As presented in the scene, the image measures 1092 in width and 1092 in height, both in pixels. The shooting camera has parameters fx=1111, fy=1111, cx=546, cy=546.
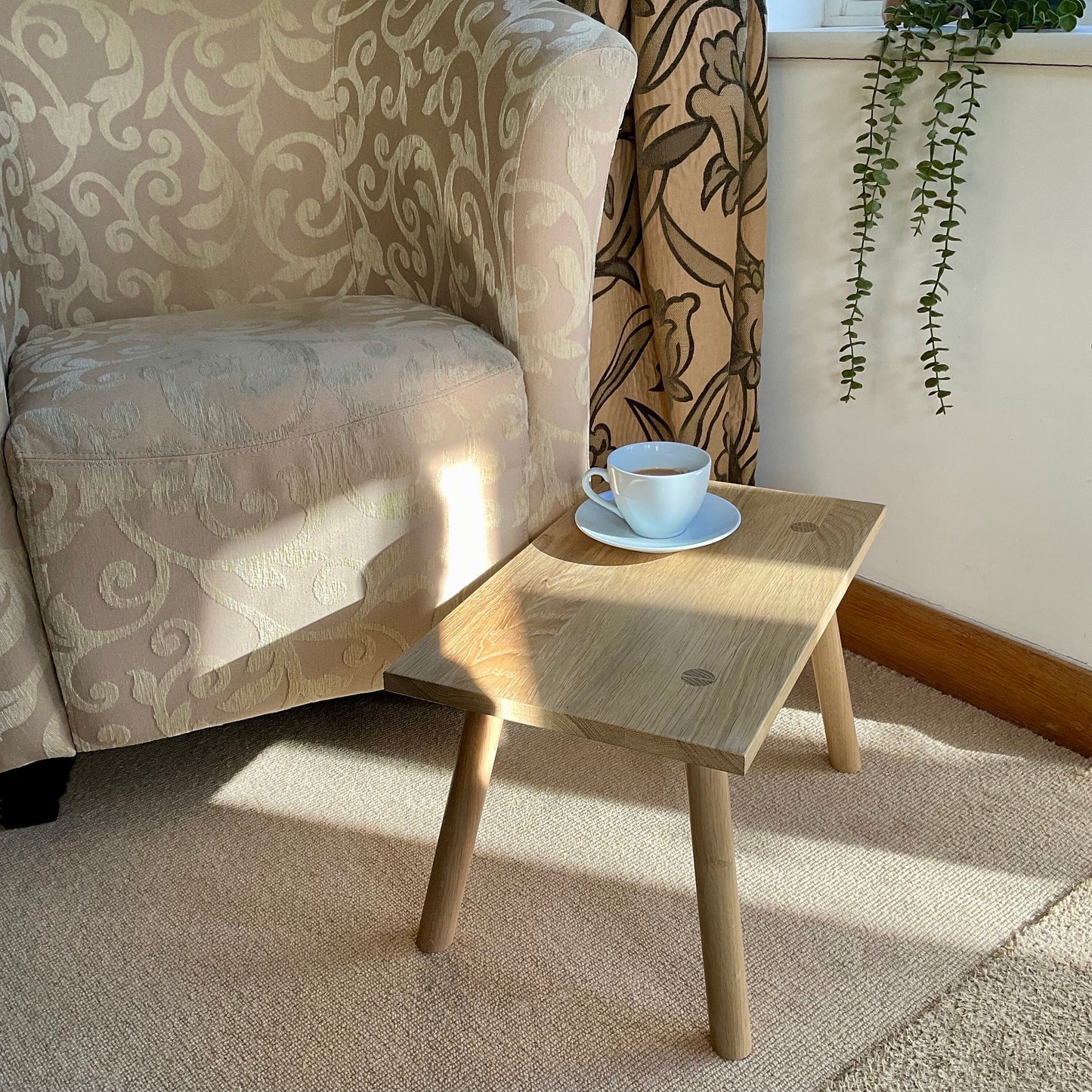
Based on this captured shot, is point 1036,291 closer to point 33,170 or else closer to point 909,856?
point 909,856

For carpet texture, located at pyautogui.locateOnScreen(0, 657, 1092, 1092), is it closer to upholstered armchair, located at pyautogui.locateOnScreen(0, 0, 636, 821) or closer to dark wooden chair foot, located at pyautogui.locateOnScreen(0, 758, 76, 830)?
dark wooden chair foot, located at pyautogui.locateOnScreen(0, 758, 76, 830)

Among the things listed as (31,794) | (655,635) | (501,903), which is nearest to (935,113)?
(655,635)

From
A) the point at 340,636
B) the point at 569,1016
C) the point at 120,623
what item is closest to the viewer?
the point at 569,1016

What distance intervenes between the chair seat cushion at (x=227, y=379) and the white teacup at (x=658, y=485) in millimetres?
201

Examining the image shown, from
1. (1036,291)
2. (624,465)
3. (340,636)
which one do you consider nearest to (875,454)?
(1036,291)

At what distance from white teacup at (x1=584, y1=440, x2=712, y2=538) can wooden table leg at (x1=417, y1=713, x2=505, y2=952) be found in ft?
0.78

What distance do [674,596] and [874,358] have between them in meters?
0.62

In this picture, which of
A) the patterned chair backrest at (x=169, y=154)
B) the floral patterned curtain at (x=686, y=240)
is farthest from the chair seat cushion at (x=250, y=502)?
the floral patterned curtain at (x=686, y=240)

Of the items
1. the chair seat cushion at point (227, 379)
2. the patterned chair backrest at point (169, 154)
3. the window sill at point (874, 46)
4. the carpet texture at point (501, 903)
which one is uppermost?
the window sill at point (874, 46)

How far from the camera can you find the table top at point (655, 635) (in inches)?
30.7

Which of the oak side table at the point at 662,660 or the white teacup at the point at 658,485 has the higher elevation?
the white teacup at the point at 658,485

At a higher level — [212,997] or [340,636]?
[340,636]

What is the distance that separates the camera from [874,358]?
1.41 meters

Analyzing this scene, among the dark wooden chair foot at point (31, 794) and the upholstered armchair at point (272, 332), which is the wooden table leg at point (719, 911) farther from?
the dark wooden chair foot at point (31, 794)
